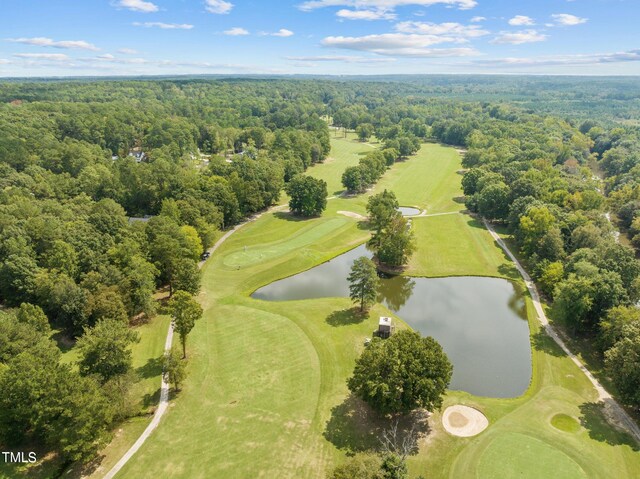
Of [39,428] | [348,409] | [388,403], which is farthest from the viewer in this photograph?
[348,409]

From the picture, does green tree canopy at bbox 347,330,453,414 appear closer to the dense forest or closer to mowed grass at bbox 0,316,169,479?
the dense forest

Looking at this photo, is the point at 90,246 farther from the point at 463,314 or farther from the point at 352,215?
the point at 352,215

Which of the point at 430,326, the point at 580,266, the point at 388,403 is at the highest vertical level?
the point at 580,266

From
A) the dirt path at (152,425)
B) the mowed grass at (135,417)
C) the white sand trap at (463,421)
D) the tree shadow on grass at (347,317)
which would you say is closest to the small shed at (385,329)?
the tree shadow on grass at (347,317)

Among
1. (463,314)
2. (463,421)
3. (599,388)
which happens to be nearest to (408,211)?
(463,314)

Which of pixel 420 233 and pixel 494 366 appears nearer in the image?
pixel 494 366

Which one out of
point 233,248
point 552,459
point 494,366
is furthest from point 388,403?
point 233,248

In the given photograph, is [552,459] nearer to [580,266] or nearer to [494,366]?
[494,366]

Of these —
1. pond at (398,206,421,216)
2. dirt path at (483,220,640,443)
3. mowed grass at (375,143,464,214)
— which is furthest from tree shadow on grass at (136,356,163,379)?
mowed grass at (375,143,464,214)
